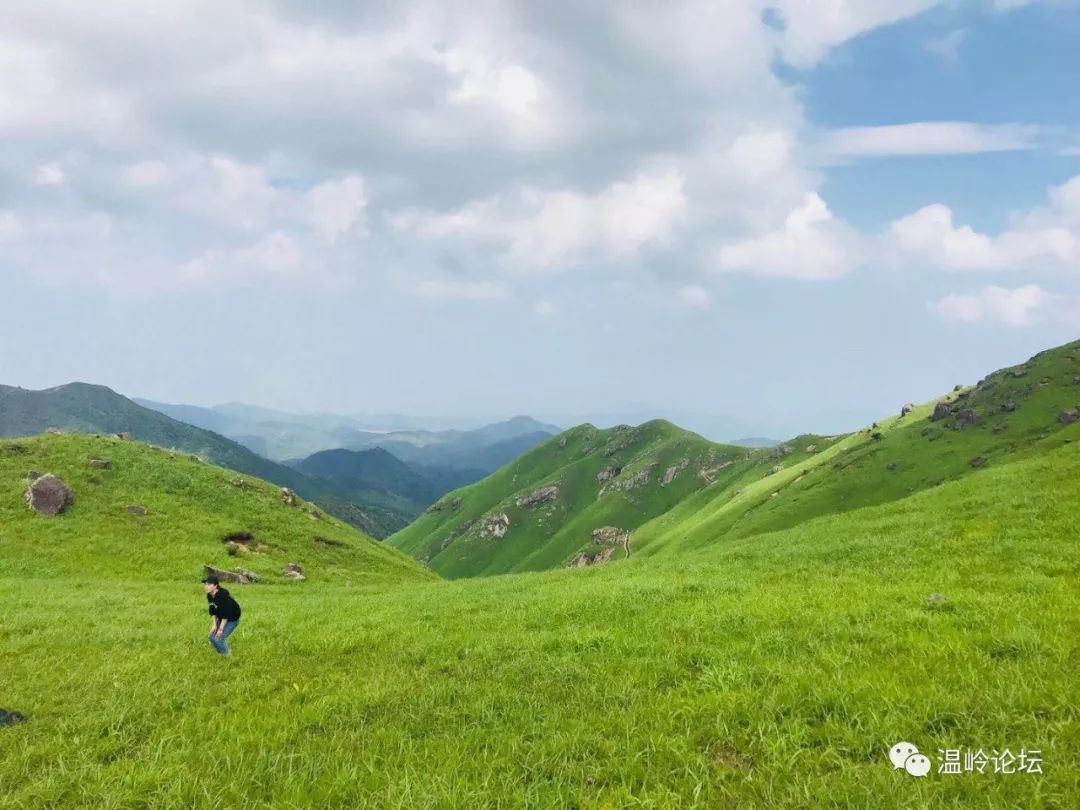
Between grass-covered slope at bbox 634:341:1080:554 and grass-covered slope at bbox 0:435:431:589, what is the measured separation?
198ft

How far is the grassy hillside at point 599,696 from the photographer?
798cm

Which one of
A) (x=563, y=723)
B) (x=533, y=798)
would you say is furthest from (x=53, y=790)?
(x=563, y=723)

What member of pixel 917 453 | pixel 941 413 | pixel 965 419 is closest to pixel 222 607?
pixel 917 453

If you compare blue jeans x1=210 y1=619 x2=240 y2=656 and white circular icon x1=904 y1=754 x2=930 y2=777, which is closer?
white circular icon x1=904 y1=754 x2=930 y2=777

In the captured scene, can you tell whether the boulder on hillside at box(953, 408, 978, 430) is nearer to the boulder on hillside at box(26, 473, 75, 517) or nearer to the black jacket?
the black jacket

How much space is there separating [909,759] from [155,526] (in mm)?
53258

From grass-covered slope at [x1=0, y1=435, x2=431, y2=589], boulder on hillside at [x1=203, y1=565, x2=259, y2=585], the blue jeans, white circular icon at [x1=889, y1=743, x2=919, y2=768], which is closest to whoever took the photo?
white circular icon at [x1=889, y1=743, x2=919, y2=768]

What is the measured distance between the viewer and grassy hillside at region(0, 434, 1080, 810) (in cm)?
798

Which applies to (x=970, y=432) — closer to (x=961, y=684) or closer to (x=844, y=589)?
(x=844, y=589)

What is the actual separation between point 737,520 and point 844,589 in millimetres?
89297

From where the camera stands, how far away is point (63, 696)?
42.1ft

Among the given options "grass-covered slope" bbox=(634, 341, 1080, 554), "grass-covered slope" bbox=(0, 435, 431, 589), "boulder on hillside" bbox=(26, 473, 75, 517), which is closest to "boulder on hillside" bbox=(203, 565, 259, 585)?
"grass-covered slope" bbox=(0, 435, 431, 589)

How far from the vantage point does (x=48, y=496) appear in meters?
45.3

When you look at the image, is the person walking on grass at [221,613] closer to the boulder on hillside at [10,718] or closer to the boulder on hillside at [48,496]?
the boulder on hillside at [10,718]
